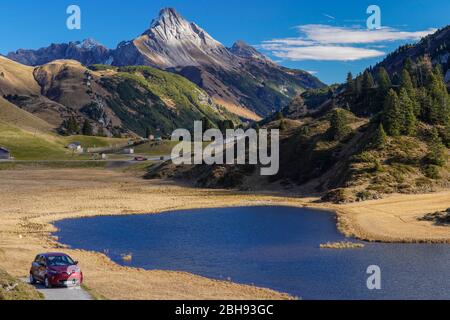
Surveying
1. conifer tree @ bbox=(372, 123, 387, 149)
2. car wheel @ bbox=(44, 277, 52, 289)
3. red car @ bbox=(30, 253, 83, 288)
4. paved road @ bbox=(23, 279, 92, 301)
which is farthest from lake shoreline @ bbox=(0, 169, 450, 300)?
conifer tree @ bbox=(372, 123, 387, 149)

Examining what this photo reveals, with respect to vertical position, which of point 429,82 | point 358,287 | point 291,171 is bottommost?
point 358,287

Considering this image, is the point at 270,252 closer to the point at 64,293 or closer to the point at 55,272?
the point at 55,272

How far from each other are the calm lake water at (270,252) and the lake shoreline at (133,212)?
3210 mm

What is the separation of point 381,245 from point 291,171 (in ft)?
250

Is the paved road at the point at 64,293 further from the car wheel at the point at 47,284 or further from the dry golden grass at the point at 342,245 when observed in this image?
the dry golden grass at the point at 342,245

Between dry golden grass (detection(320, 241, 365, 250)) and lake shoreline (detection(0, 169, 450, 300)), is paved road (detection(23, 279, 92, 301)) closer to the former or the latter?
lake shoreline (detection(0, 169, 450, 300))

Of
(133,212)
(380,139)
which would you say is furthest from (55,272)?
(380,139)

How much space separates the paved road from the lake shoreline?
6.58ft

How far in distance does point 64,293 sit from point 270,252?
28856 millimetres

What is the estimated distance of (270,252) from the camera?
62.2m

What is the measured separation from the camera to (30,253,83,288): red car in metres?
39.5

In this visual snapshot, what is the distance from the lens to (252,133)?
171m
